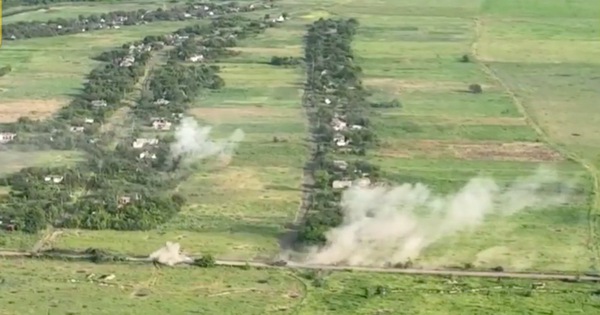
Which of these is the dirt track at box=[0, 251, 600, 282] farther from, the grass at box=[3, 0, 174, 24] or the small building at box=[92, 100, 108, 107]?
the grass at box=[3, 0, 174, 24]

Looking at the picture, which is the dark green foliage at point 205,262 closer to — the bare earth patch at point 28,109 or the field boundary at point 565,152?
the field boundary at point 565,152

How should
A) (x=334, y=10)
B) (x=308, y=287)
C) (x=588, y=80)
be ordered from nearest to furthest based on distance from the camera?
(x=308, y=287)
(x=588, y=80)
(x=334, y=10)

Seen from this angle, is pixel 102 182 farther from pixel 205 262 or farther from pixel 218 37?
pixel 218 37

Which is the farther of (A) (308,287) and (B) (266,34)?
(B) (266,34)

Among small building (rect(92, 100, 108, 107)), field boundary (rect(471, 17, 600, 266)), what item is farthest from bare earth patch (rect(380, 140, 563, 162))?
small building (rect(92, 100, 108, 107))

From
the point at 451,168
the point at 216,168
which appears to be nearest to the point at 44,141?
the point at 216,168

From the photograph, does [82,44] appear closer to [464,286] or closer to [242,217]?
[242,217]

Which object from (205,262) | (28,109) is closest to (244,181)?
(205,262)
